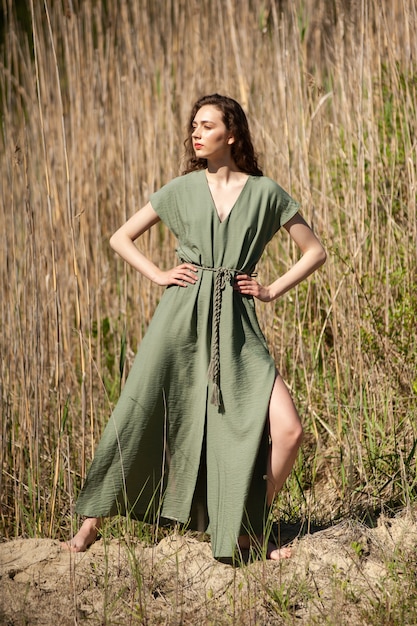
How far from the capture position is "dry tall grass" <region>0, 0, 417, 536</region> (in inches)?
104

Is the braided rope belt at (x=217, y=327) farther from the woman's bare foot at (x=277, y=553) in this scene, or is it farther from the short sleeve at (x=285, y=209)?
the woman's bare foot at (x=277, y=553)

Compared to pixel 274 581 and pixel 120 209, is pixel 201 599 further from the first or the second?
pixel 120 209

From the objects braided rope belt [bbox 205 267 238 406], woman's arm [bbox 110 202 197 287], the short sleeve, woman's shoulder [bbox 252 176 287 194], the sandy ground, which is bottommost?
the sandy ground

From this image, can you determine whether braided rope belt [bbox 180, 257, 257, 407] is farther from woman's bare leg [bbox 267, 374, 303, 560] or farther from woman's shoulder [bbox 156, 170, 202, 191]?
woman's shoulder [bbox 156, 170, 202, 191]

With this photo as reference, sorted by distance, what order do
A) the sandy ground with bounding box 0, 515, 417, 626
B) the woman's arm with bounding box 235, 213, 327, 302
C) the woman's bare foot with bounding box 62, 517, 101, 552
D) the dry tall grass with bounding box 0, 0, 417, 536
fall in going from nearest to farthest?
the sandy ground with bounding box 0, 515, 417, 626 < the woman's arm with bounding box 235, 213, 327, 302 < the woman's bare foot with bounding box 62, 517, 101, 552 < the dry tall grass with bounding box 0, 0, 417, 536

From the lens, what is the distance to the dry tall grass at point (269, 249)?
2654 millimetres

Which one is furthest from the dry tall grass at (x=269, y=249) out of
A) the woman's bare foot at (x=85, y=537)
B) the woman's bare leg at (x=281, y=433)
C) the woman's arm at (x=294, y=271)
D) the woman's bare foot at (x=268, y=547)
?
the woman's arm at (x=294, y=271)

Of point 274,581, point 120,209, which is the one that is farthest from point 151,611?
point 120,209

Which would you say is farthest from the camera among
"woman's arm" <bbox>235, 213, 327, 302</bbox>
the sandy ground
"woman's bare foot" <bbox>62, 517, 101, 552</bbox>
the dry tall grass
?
the dry tall grass

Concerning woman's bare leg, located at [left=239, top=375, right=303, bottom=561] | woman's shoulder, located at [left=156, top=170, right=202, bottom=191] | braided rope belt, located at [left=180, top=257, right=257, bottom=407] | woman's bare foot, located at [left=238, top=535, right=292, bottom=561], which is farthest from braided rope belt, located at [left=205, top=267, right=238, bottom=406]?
woman's bare foot, located at [left=238, top=535, right=292, bottom=561]

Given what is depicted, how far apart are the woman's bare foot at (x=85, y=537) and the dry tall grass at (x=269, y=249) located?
150 mm

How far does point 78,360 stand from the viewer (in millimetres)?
3525

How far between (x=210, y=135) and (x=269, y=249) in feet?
4.46

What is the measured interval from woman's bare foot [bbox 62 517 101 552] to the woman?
0.4 inches
